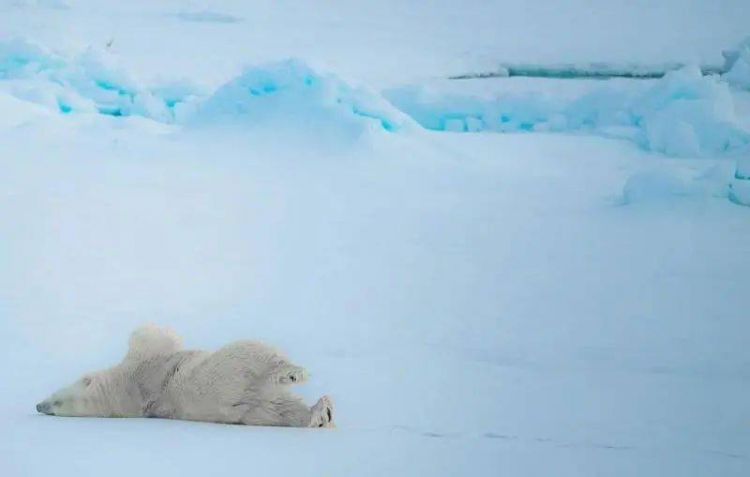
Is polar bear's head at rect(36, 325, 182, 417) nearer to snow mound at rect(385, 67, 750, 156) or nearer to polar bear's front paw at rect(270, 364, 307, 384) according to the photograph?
polar bear's front paw at rect(270, 364, 307, 384)

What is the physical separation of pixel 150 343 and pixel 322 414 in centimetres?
46

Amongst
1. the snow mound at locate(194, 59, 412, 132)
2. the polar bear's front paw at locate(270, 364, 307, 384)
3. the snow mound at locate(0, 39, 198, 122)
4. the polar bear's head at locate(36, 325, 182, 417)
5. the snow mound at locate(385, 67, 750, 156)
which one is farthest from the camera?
the snow mound at locate(0, 39, 198, 122)

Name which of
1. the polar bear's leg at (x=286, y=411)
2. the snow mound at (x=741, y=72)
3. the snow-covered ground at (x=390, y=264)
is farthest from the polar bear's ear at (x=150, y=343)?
the snow mound at (x=741, y=72)

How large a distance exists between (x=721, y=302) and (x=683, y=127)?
12.2 ft

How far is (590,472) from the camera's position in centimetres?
188

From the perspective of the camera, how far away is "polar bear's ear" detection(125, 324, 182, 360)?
2.25m

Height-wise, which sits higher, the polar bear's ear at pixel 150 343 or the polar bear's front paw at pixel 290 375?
the polar bear's ear at pixel 150 343

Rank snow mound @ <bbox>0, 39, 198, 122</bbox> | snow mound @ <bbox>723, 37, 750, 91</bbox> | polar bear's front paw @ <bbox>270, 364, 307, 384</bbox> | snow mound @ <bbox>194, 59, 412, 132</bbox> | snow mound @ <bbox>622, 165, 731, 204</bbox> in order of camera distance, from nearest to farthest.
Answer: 1. polar bear's front paw @ <bbox>270, 364, 307, 384</bbox>
2. snow mound @ <bbox>622, 165, 731, 204</bbox>
3. snow mound @ <bbox>194, 59, 412, 132</bbox>
4. snow mound @ <bbox>0, 39, 198, 122</bbox>
5. snow mound @ <bbox>723, 37, 750, 91</bbox>

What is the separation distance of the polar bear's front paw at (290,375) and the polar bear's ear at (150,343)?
13.2 inches

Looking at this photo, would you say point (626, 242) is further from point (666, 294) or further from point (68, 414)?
point (68, 414)

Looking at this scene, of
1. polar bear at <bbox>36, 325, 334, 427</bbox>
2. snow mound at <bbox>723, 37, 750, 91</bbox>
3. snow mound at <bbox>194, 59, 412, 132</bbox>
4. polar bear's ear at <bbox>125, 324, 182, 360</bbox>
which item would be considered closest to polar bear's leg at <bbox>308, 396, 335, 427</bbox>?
polar bear at <bbox>36, 325, 334, 427</bbox>

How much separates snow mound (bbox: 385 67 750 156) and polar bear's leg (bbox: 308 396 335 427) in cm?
591

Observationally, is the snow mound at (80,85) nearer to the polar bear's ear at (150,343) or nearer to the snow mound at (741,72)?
the snow mound at (741,72)

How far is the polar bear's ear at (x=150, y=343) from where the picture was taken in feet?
7.38
